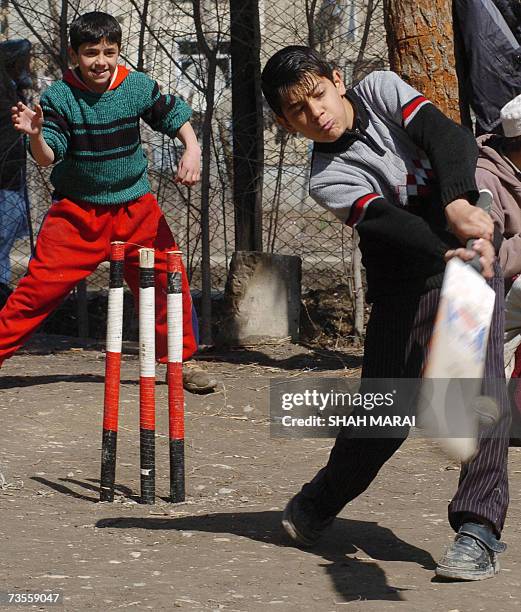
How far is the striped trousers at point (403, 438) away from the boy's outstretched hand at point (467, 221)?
1.26 feet

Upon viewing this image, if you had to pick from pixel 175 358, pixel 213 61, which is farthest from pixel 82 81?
pixel 213 61

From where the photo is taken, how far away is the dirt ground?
11.4 feet

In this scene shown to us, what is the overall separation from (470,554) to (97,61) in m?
3.30

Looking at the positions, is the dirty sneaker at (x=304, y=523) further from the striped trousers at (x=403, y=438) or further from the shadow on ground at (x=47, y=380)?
the shadow on ground at (x=47, y=380)

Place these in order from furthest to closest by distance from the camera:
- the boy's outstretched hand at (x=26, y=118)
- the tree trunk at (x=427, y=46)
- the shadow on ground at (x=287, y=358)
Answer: the shadow on ground at (x=287, y=358) < the tree trunk at (x=427, y=46) < the boy's outstretched hand at (x=26, y=118)

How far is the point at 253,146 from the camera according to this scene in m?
8.54

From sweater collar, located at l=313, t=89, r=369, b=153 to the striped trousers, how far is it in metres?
0.50

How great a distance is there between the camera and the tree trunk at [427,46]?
641cm

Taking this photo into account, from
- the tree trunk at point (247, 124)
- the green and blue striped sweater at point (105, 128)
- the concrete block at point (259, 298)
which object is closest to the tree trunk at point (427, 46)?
the green and blue striped sweater at point (105, 128)

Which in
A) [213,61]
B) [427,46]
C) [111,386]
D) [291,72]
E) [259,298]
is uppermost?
[213,61]

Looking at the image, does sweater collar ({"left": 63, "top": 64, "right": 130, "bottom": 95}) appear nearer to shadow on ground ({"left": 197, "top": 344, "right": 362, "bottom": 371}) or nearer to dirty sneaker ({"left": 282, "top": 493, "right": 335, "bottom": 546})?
shadow on ground ({"left": 197, "top": 344, "right": 362, "bottom": 371})

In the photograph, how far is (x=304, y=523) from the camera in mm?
3967

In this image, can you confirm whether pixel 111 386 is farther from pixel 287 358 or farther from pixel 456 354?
pixel 287 358

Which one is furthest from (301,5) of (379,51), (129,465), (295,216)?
(129,465)
